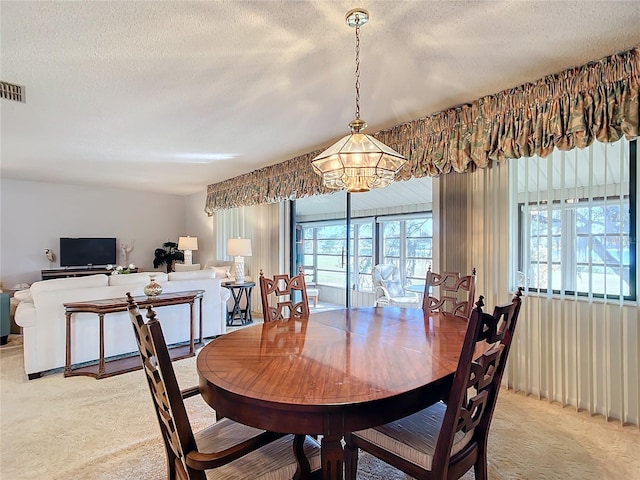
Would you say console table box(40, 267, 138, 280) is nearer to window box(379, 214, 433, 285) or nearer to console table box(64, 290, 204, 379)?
console table box(64, 290, 204, 379)

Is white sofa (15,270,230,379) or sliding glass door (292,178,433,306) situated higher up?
sliding glass door (292,178,433,306)

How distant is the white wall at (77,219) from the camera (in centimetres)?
636

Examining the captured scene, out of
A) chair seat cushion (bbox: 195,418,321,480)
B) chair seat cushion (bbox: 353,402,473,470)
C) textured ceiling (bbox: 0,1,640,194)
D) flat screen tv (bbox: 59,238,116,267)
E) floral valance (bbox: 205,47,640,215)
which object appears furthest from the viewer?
flat screen tv (bbox: 59,238,116,267)

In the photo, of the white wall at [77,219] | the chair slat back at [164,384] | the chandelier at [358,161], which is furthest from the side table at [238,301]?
the chair slat back at [164,384]

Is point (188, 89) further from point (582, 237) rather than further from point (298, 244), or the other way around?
point (298, 244)

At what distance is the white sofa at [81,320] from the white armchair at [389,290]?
2640mm

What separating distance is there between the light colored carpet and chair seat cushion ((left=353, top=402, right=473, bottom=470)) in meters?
0.56

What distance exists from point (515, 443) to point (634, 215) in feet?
5.59

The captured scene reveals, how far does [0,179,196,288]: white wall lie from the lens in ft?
20.9

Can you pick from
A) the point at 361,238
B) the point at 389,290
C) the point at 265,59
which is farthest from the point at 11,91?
the point at 361,238

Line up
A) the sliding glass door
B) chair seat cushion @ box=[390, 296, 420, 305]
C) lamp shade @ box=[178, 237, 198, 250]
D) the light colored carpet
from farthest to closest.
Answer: lamp shade @ box=[178, 237, 198, 250], the sliding glass door, chair seat cushion @ box=[390, 296, 420, 305], the light colored carpet

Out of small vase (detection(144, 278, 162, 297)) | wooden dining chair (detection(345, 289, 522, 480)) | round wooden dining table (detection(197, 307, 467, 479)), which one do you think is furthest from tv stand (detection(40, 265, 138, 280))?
wooden dining chair (detection(345, 289, 522, 480))

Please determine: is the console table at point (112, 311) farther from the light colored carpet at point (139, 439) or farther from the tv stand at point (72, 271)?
the tv stand at point (72, 271)

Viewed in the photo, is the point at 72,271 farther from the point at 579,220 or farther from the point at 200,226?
the point at 579,220
